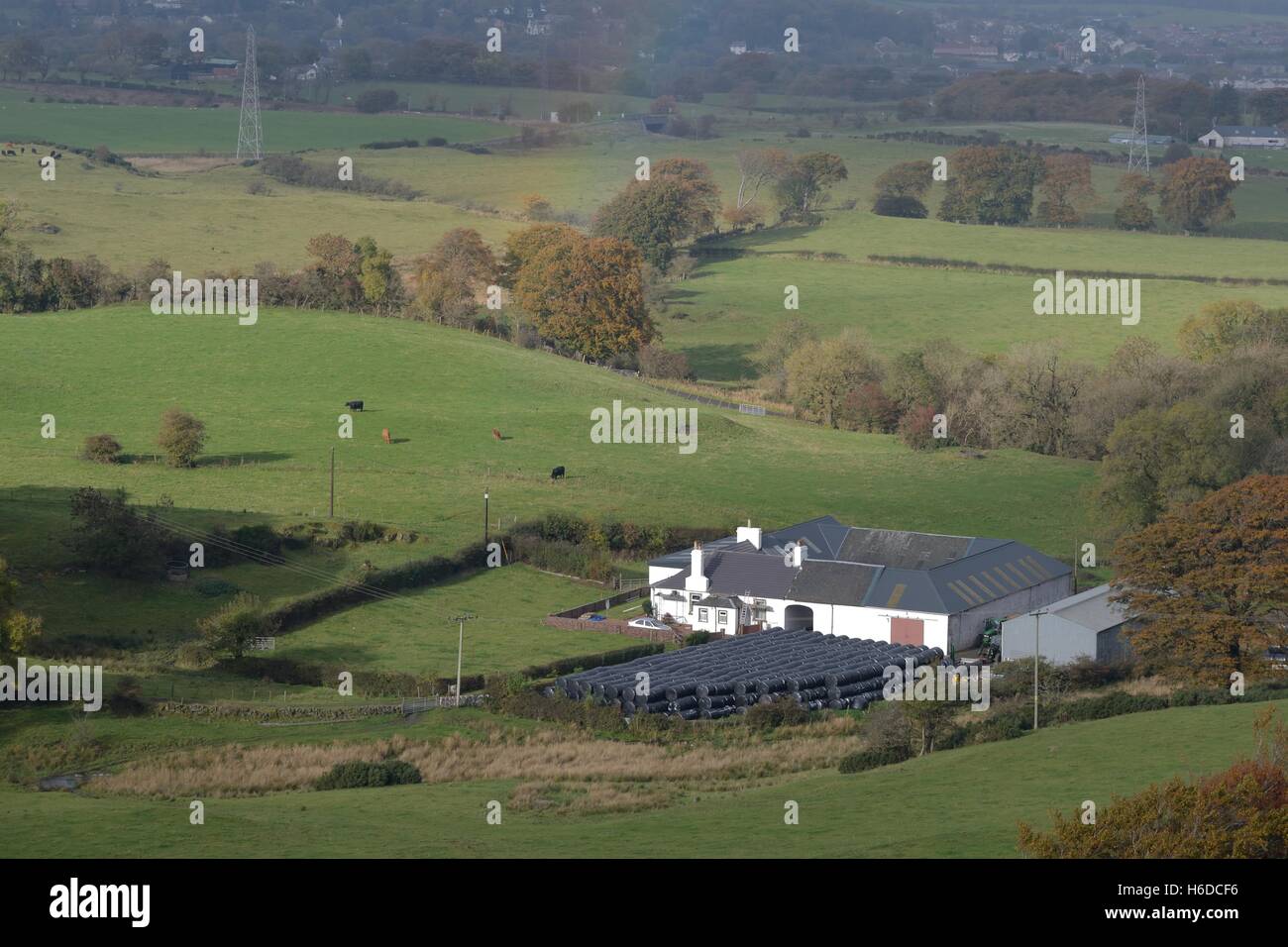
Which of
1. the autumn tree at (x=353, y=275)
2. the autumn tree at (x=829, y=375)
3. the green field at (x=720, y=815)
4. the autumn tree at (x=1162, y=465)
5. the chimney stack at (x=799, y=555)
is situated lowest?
the green field at (x=720, y=815)

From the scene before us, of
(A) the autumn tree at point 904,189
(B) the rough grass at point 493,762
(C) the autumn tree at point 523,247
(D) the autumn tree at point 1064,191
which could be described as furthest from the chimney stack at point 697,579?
(A) the autumn tree at point 904,189

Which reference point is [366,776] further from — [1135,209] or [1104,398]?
[1135,209]

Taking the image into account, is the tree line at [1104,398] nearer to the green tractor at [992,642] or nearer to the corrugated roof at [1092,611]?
the corrugated roof at [1092,611]

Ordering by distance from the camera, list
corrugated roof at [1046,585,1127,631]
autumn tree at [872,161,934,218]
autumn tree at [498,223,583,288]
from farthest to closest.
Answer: autumn tree at [872,161,934,218] < autumn tree at [498,223,583,288] < corrugated roof at [1046,585,1127,631]

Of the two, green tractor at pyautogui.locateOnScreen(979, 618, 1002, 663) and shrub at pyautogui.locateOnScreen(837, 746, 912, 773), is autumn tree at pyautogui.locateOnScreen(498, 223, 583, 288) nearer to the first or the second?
green tractor at pyautogui.locateOnScreen(979, 618, 1002, 663)

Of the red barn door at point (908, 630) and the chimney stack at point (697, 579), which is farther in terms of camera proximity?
the chimney stack at point (697, 579)

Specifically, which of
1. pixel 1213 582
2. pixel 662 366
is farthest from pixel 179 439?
pixel 1213 582

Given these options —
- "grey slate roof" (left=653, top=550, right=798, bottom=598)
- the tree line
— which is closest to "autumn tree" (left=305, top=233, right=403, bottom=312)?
the tree line

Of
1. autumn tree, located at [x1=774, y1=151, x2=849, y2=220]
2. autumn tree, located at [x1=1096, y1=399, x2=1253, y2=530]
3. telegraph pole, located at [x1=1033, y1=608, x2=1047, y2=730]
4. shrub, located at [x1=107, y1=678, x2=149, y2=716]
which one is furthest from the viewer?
autumn tree, located at [x1=774, y1=151, x2=849, y2=220]

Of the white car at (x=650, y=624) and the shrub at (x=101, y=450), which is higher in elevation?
the shrub at (x=101, y=450)
